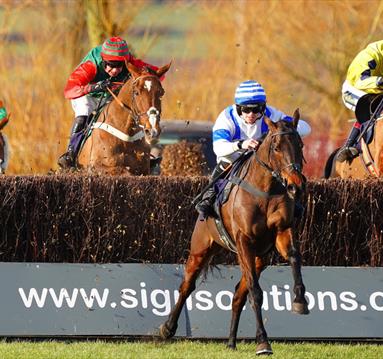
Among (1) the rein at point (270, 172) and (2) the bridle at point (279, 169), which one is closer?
(2) the bridle at point (279, 169)

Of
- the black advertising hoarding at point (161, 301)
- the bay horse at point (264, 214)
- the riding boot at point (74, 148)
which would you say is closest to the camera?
the bay horse at point (264, 214)

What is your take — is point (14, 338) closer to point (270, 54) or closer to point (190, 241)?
point (190, 241)

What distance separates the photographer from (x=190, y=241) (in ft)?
35.6

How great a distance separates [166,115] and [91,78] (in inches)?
253

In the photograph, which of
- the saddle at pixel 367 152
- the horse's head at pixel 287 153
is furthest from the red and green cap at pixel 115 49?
the horse's head at pixel 287 153

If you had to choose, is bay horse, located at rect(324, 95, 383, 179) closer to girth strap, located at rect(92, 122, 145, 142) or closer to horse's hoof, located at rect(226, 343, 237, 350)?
girth strap, located at rect(92, 122, 145, 142)

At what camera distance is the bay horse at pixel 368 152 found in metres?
12.6

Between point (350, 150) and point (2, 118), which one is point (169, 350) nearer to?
point (350, 150)

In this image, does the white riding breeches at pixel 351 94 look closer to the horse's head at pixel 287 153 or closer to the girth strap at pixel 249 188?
the girth strap at pixel 249 188

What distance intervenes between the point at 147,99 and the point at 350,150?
94.3 inches

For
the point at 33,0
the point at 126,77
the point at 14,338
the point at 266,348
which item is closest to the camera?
the point at 266,348

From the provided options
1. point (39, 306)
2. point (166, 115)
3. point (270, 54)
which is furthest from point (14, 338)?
point (270, 54)

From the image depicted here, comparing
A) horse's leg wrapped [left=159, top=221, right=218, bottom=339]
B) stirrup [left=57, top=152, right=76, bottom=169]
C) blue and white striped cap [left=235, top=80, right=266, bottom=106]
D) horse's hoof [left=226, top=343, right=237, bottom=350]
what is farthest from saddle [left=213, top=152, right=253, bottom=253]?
stirrup [left=57, top=152, right=76, bottom=169]

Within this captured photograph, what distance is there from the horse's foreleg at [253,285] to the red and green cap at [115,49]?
3.84 m
